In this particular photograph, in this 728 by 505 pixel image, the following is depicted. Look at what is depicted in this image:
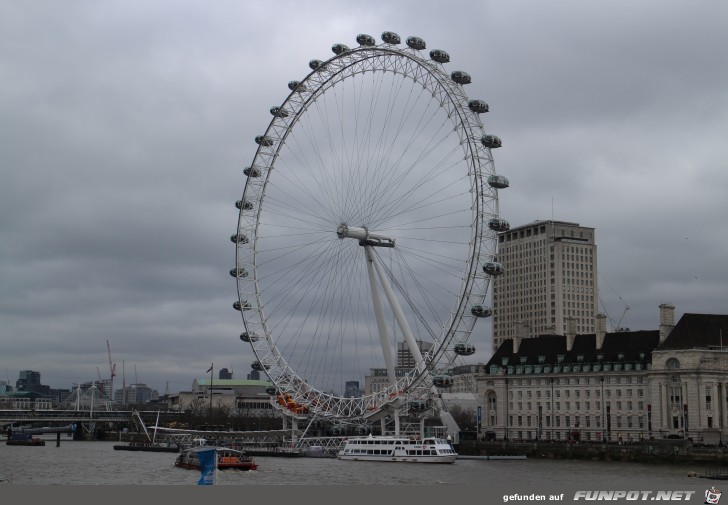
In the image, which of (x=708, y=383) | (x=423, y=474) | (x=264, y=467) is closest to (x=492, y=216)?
(x=423, y=474)

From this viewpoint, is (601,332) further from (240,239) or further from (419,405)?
(240,239)

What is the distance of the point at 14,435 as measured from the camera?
138 m

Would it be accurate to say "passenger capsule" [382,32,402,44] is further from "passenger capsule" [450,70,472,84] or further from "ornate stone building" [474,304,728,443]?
"ornate stone building" [474,304,728,443]

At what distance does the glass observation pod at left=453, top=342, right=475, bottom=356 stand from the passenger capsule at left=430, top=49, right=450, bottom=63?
2189cm

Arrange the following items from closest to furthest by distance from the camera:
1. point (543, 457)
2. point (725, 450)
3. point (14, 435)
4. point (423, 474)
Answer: point (423, 474) → point (725, 450) → point (543, 457) → point (14, 435)

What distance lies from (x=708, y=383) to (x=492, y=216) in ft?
119

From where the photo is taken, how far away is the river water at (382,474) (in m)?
58.3

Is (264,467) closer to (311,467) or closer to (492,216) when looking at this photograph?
(311,467)

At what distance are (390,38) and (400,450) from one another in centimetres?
3448

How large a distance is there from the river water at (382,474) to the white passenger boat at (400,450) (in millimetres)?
2012

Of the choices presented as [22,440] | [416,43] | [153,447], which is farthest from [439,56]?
[22,440]

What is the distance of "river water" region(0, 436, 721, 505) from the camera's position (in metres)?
58.3

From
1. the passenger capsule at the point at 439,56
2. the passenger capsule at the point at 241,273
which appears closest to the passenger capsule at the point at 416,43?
the passenger capsule at the point at 439,56

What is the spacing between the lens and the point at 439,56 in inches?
3049
